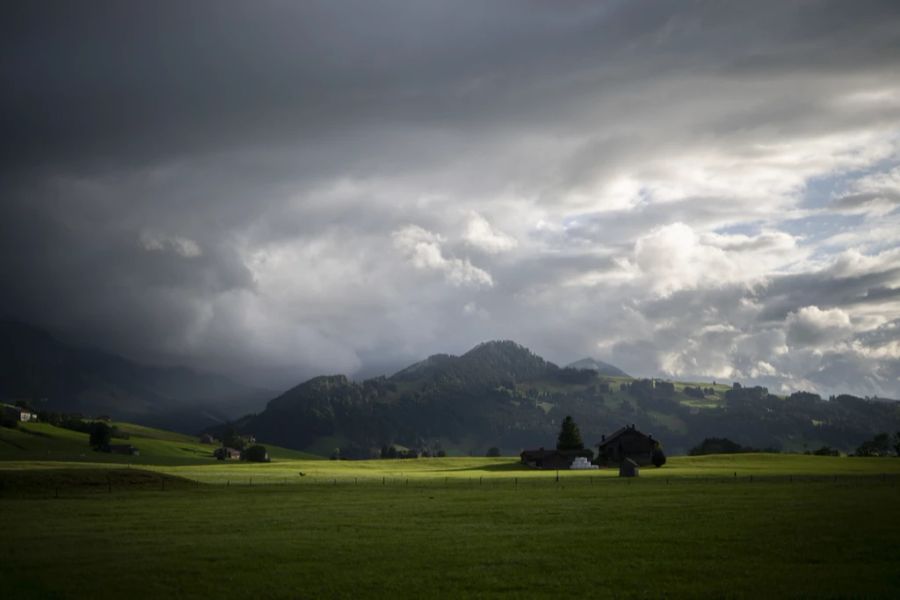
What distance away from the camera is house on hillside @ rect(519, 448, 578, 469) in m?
150

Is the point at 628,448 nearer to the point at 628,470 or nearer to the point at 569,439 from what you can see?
the point at 569,439

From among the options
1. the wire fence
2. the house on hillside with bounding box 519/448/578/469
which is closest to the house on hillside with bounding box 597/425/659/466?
the house on hillside with bounding box 519/448/578/469

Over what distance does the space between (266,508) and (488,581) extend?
3267cm

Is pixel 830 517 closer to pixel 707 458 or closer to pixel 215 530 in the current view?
pixel 215 530

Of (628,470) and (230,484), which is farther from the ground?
(628,470)

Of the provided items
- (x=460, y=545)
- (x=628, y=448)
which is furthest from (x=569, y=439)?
(x=460, y=545)

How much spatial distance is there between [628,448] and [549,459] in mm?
16007

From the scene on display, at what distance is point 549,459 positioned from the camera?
152 m

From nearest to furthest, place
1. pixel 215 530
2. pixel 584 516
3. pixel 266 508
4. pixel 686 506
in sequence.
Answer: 1. pixel 215 530
2. pixel 584 516
3. pixel 686 506
4. pixel 266 508

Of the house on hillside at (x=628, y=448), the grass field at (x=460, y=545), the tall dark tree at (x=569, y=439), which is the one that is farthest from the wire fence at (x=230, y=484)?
the tall dark tree at (x=569, y=439)

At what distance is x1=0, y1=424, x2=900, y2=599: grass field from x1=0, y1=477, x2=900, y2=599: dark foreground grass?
12 centimetres

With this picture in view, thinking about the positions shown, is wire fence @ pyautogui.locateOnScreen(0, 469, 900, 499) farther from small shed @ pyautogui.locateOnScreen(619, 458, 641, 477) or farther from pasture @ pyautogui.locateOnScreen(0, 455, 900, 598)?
small shed @ pyautogui.locateOnScreen(619, 458, 641, 477)

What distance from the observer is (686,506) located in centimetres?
5328

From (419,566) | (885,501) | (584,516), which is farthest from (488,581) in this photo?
(885,501)
